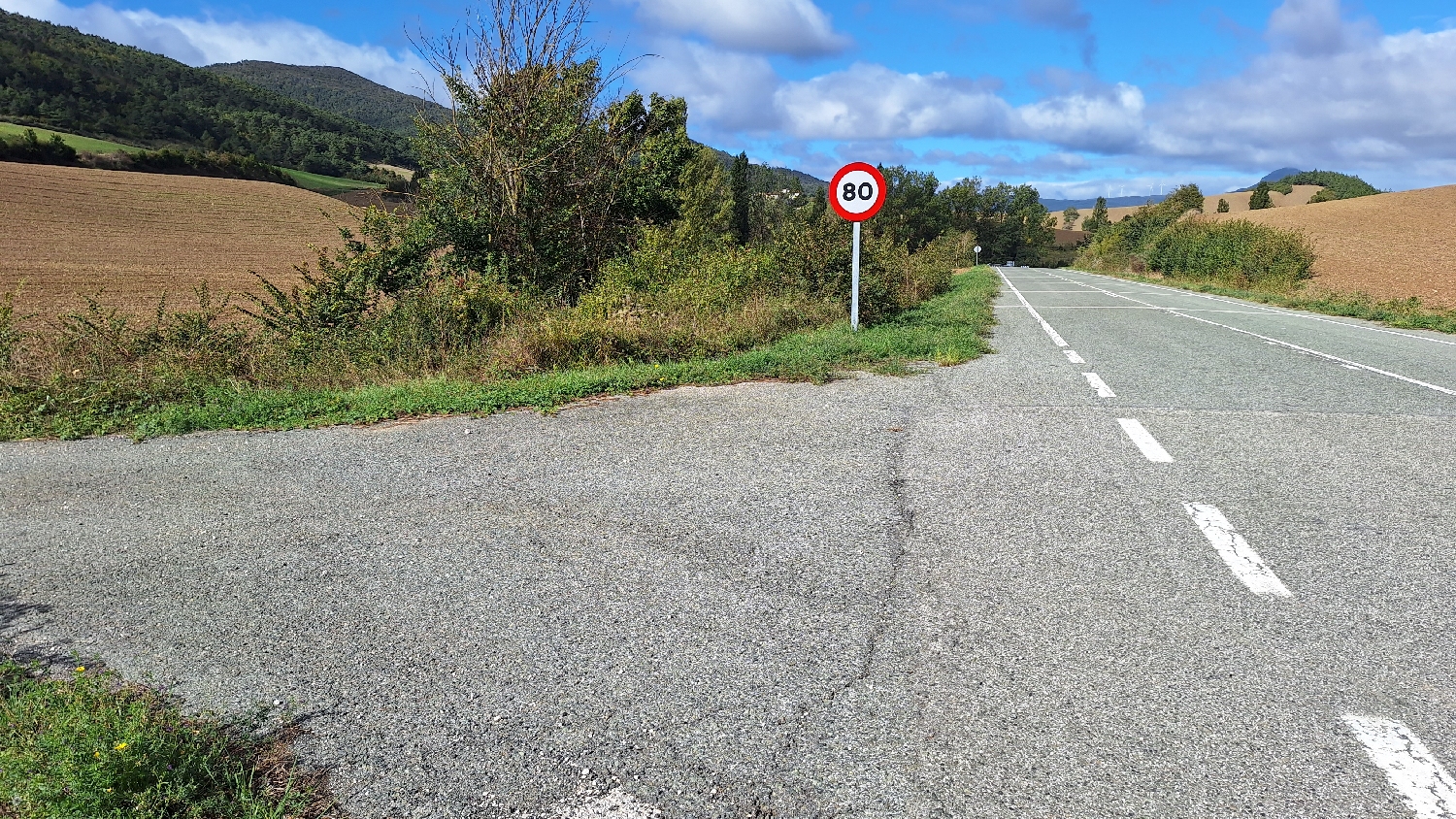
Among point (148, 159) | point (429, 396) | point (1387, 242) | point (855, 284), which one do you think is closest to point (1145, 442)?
point (429, 396)

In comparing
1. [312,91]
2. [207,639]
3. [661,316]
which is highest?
[312,91]

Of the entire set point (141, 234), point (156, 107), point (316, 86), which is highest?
point (316, 86)

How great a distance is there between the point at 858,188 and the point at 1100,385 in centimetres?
488

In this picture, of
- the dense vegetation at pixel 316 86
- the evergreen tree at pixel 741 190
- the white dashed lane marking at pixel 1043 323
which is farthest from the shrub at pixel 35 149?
the dense vegetation at pixel 316 86

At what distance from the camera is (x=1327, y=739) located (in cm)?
254

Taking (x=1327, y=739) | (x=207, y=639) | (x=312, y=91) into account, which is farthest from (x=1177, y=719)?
(x=312, y=91)

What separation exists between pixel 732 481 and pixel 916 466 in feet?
4.09

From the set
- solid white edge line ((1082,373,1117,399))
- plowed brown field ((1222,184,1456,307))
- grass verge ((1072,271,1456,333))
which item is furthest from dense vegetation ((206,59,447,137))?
solid white edge line ((1082,373,1117,399))

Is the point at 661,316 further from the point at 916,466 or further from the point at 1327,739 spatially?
the point at 1327,739

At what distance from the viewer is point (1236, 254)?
3641 cm

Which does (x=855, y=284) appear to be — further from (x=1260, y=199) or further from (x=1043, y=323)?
(x=1260, y=199)

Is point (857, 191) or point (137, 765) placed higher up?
point (857, 191)

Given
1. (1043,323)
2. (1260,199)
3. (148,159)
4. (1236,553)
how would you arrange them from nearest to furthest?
(1236,553)
(1043,323)
(148,159)
(1260,199)

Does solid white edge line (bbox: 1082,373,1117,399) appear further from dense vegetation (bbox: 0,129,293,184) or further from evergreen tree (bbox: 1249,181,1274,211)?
evergreen tree (bbox: 1249,181,1274,211)
